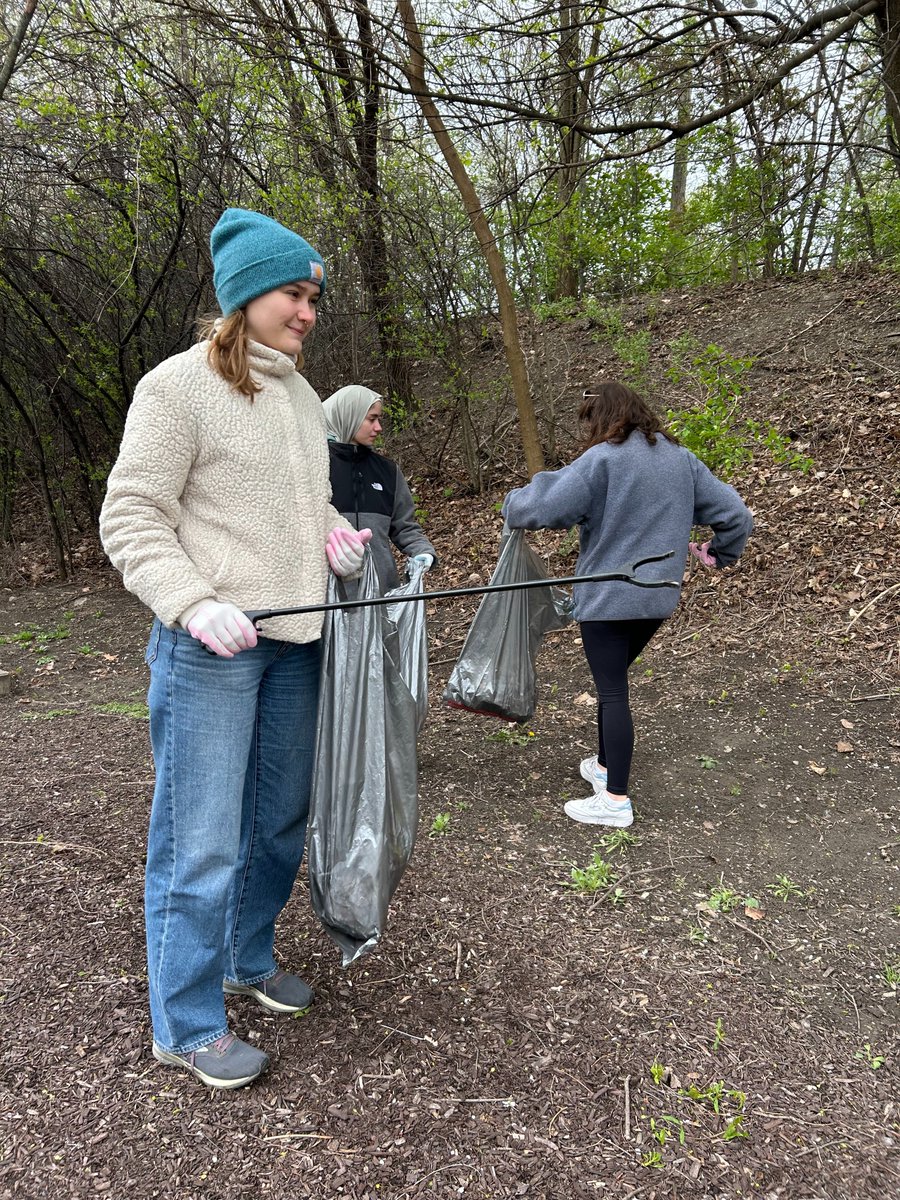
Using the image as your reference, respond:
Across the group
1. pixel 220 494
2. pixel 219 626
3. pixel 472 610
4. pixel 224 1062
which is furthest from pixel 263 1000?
pixel 472 610

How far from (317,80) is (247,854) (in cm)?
545

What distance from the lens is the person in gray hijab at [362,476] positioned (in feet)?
10.1

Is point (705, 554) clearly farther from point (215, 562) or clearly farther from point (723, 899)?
point (215, 562)

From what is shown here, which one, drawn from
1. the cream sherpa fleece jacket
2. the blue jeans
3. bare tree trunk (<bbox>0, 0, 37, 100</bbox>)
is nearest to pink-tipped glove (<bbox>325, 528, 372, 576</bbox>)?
the cream sherpa fleece jacket

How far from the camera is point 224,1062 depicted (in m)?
1.71

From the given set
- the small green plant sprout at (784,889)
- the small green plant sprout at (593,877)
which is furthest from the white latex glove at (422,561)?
the small green plant sprout at (784,889)

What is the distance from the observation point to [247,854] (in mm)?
1856

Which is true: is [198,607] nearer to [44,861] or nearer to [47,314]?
[44,861]

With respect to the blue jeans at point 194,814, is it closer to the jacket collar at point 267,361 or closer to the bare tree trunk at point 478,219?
the jacket collar at point 267,361

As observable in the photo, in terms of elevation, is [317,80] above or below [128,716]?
above

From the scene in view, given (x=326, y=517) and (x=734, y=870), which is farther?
(x=734, y=870)

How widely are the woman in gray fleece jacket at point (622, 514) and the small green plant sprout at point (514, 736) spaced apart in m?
0.97

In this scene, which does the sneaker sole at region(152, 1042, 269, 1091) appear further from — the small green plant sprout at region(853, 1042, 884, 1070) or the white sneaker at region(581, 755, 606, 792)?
the white sneaker at region(581, 755, 606, 792)

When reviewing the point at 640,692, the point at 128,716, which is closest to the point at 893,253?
the point at 640,692
